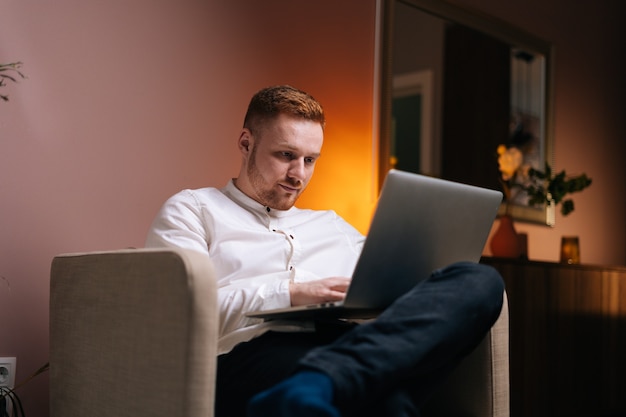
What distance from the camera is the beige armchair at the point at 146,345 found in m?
1.30

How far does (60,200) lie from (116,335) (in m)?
0.73

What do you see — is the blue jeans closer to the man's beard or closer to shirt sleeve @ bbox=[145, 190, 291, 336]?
shirt sleeve @ bbox=[145, 190, 291, 336]

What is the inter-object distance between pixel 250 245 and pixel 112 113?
25.6 inches

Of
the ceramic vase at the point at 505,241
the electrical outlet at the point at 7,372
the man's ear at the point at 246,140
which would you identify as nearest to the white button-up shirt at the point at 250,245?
the man's ear at the point at 246,140

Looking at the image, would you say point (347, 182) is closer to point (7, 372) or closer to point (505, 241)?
point (505, 241)

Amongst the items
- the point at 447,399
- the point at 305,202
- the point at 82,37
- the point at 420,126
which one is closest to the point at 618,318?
the point at 420,126

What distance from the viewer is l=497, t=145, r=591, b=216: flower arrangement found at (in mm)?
3478

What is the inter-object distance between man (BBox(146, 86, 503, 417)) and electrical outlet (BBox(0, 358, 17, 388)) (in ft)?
1.82

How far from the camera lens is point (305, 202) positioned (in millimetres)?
2719

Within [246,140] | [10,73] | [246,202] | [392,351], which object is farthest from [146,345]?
[10,73]

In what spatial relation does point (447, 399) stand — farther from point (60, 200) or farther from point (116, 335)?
point (60, 200)

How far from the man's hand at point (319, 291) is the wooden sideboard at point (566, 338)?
136cm

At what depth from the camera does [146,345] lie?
139cm

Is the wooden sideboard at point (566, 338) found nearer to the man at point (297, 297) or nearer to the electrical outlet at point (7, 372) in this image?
the man at point (297, 297)
